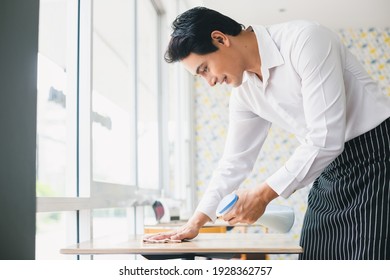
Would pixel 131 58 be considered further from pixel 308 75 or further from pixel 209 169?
pixel 209 169

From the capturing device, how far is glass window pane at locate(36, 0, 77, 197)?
167 centimetres

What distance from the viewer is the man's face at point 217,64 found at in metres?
1.36

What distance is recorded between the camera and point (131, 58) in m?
3.03

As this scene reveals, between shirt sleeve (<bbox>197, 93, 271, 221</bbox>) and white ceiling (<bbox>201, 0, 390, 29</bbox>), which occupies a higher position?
white ceiling (<bbox>201, 0, 390, 29</bbox>)

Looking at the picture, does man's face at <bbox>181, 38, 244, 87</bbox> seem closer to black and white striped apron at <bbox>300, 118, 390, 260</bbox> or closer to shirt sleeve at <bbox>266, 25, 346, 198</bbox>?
shirt sleeve at <bbox>266, 25, 346, 198</bbox>

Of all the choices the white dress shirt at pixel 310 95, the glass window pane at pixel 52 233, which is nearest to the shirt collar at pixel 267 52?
the white dress shirt at pixel 310 95

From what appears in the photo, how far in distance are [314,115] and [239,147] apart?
0.43 metres

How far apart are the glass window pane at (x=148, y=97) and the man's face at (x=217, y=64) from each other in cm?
193

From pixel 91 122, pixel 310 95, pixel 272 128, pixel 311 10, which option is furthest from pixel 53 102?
pixel 272 128

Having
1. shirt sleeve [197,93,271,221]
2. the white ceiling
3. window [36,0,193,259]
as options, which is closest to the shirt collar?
shirt sleeve [197,93,271,221]

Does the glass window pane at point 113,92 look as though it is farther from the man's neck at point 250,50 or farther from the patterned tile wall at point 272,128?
the patterned tile wall at point 272,128

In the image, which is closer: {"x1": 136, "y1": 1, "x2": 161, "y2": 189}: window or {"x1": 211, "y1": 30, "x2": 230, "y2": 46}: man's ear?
{"x1": 211, "y1": 30, "x2": 230, "y2": 46}: man's ear

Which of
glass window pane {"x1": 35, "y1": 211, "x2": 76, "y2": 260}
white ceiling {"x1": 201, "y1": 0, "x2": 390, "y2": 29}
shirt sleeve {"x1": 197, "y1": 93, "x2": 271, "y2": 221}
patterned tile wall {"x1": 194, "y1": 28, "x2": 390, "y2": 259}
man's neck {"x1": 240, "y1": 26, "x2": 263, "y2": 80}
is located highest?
white ceiling {"x1": 201, "y1": 0, "x2": 390, "y2": 29}

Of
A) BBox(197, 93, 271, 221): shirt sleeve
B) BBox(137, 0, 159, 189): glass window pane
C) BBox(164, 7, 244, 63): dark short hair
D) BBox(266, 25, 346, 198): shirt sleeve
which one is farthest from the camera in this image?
BBox(137, 0, 159, 189): glass window pane
